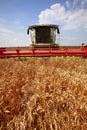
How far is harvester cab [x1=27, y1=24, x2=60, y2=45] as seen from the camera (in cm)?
1356

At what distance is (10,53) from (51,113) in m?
6.26

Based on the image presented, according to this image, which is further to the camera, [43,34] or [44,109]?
[43,34]

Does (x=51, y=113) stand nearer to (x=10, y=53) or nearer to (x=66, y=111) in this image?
(x=66, y=111)

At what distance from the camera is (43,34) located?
13.7 m

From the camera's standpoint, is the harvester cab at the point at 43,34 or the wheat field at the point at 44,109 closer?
the wheat field at the point at 44,109

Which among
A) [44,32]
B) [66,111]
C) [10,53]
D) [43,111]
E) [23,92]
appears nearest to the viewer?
[43,111]

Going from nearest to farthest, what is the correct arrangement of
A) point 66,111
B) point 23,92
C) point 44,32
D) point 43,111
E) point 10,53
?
point 43,111 < point 66,111 < point 23,92 < point 10,53 < point 44,32

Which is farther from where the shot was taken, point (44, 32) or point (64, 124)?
point (44, 32)

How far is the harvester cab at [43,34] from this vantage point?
13562 millimetres

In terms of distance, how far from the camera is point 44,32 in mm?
13719

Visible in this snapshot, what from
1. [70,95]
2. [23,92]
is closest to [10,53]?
[23,92]

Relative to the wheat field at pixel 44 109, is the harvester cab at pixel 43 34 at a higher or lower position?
higher

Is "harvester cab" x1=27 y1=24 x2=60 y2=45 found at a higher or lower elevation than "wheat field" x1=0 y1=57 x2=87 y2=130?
higher

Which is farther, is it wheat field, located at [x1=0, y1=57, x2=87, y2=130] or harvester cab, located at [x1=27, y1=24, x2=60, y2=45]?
harvester cab, located at [x1=27, y1=24, x2=60, y2=45]
